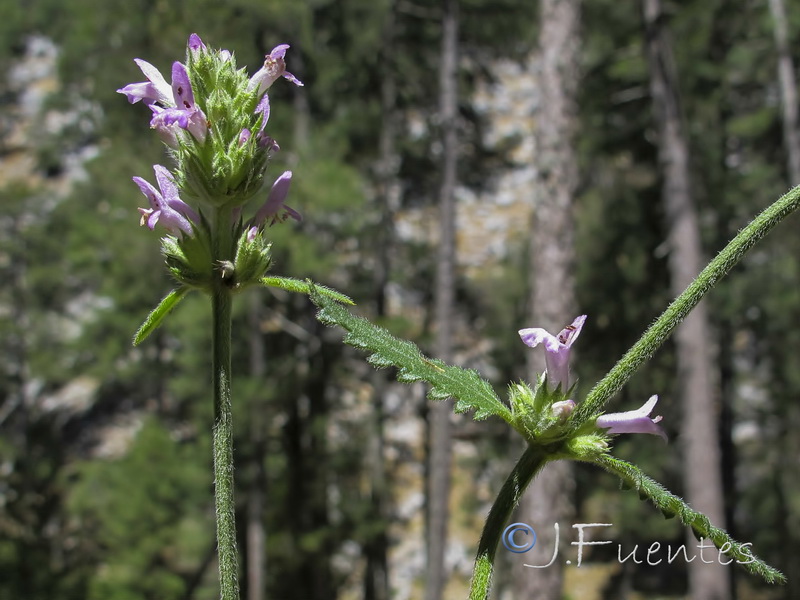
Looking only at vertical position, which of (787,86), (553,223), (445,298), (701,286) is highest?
(787,86)

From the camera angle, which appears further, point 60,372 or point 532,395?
point 60,372

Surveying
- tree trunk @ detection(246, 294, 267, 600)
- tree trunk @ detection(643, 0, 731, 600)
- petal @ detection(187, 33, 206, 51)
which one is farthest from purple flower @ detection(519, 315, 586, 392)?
tree trunk @ detection(246, 294, 267, 600)

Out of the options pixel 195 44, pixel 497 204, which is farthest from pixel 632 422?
pixel 497 204

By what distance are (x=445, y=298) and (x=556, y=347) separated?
48.3 feet

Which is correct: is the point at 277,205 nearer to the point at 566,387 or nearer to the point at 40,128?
the point at 566,387

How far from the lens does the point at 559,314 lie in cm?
862

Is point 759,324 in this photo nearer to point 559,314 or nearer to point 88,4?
point 559,314

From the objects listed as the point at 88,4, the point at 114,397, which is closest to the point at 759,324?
the point at 88,4

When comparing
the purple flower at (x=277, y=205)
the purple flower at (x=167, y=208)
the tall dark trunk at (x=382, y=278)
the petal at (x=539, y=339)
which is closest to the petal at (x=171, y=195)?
the purple flower at (x=167, y=208)

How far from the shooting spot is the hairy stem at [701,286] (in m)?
1.08

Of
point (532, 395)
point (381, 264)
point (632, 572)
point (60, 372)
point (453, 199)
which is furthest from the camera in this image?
point (60, 372)

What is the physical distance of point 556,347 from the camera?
1278 mm

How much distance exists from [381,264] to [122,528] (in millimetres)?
8538

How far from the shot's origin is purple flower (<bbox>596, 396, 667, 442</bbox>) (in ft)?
3.96
